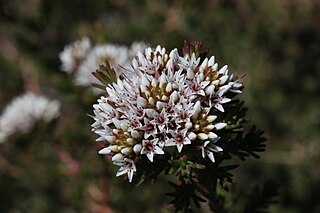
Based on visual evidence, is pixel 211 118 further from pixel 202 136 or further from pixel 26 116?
pixel 26 116

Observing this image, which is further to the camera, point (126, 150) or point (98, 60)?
point (98, 60)

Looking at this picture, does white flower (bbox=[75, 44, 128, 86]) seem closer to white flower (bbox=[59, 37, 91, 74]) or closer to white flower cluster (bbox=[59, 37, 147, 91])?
white flower cluster (bbox=[59, 37, 147, 91])

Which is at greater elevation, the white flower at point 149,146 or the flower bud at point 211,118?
the flower bud at point 211,118

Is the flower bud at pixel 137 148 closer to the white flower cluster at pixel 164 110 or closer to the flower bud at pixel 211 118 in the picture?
the white flower cluster at pixel 164 110

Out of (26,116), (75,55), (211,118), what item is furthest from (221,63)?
(211,118)

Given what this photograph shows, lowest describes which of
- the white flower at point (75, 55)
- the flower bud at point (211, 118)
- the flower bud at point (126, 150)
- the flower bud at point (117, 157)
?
the flower bud at point (117, 157)

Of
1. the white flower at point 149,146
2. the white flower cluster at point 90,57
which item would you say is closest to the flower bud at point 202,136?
the white flower at point 149,146
